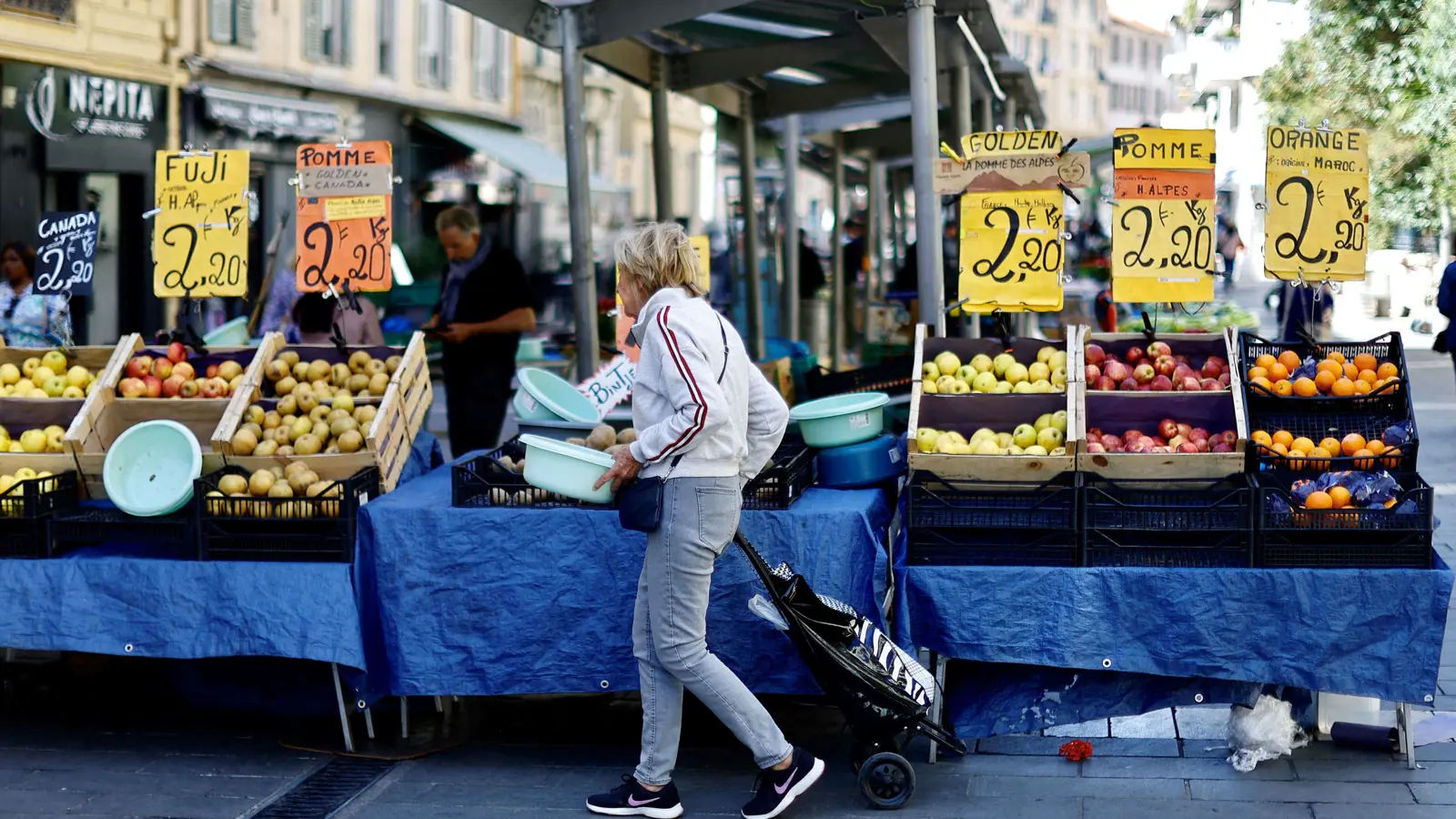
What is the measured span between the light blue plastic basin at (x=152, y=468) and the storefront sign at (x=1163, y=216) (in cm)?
331

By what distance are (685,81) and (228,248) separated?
14.2ft

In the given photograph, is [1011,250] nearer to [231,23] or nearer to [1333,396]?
[1333,396]

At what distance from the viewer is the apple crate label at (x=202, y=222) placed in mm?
6059

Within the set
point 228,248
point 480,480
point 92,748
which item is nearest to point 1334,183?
point 480,480

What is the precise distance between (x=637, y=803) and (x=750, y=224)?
8.30 metres

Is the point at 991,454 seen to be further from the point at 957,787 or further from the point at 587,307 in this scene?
the point at 587,307

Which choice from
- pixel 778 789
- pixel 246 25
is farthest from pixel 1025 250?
pixel 246 25

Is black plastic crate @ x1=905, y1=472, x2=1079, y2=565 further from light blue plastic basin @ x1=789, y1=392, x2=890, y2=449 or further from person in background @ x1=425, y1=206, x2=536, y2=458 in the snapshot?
person in background @ x1=425, y1=206, x2=536, y2=458

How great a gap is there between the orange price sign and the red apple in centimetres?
66

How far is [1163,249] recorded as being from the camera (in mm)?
5672

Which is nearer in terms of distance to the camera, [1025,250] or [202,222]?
[1025,250]

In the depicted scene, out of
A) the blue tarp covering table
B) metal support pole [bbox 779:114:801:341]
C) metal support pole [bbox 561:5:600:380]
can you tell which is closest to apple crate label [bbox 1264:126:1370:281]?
the blue tarp covering table

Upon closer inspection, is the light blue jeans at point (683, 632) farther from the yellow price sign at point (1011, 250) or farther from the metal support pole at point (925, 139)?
the metal support pole at point (925, 139)

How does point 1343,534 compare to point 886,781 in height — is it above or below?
above
